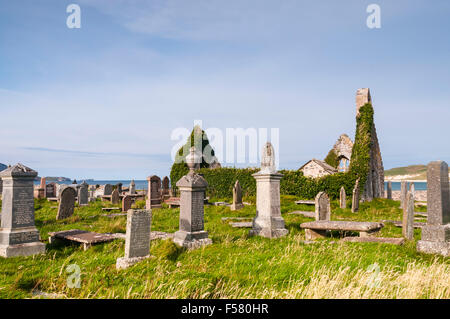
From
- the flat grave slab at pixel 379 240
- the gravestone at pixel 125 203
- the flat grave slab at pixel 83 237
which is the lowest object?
the flat grave slab at pixel 379 240

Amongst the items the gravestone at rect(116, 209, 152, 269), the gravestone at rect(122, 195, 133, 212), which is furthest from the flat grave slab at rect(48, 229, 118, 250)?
the gravestone at rect(122, 195, 133, 212)

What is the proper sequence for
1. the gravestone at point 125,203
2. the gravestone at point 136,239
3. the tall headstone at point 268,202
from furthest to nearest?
the gravestone at point 125,203, the tall headstone at point 268,202, the gravestone at point 136,239

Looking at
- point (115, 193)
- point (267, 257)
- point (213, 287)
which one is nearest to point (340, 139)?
point (115, 193)

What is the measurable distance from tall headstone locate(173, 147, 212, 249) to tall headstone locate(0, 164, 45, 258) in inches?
141

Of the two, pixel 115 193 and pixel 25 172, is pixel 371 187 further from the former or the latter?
pixel 25 172

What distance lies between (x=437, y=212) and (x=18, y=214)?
1029cm

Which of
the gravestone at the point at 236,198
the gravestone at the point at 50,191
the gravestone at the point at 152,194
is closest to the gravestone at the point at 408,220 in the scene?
the gravestone at the point at 236,198

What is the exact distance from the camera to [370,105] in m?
23.6

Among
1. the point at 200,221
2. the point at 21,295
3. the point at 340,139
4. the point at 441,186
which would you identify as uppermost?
the point at 340,139

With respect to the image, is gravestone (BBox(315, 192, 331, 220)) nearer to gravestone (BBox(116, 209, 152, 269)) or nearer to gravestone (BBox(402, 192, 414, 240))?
gravestone (BBox(402, 192, 414, 240))

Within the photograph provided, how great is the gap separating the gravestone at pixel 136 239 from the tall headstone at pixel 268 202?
3.89 m

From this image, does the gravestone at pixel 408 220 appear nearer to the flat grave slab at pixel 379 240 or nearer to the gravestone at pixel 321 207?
the flat grave slab at pixel 379 240

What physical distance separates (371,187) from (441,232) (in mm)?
16732

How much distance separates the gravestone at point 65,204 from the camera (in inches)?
557
